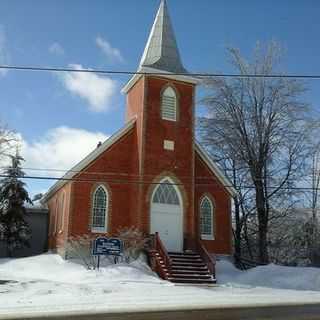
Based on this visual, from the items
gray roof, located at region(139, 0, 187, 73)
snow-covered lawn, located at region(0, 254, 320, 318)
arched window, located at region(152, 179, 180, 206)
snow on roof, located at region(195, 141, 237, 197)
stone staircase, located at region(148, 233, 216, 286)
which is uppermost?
gray roof, located at region(139, 0, 187, 73)

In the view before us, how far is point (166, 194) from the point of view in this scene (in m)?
26.2

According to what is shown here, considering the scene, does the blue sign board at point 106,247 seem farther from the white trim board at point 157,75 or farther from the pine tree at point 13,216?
the pine tree at point 13,216

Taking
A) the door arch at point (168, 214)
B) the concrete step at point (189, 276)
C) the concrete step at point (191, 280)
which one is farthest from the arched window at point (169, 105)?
the concrete step at point (191, 280)

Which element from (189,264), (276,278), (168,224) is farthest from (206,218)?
(276,278)

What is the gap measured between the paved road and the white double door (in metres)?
11.9

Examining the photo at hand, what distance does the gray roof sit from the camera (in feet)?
90.9

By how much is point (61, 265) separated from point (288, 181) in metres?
14.7

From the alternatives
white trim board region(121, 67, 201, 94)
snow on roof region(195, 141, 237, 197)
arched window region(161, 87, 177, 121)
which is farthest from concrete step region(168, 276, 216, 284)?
white trim board region(121, 67, 201, 94)

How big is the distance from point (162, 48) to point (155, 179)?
772 cm

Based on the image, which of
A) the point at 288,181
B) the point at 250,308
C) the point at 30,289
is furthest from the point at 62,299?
the point at 288,181

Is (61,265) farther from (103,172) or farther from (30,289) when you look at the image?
(30,289)

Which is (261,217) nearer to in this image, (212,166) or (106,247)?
(212,166)

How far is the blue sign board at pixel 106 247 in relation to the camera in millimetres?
21703

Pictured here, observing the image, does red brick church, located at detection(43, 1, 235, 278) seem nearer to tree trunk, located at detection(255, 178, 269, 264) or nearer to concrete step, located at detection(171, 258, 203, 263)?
concrete step, located at detection(171, 258, 203, 263)
